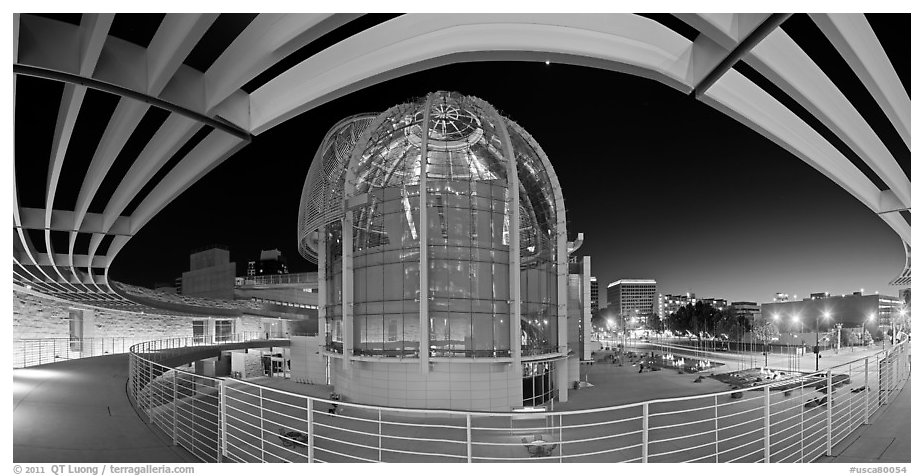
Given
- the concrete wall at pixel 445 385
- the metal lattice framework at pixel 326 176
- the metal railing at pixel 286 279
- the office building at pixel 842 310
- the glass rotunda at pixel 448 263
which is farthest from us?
the office building at pixel 842 310

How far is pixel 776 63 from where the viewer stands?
298 centimetres

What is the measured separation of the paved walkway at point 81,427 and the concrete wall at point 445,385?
8.24 meters

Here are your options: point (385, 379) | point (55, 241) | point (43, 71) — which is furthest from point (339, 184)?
point (43, 71)

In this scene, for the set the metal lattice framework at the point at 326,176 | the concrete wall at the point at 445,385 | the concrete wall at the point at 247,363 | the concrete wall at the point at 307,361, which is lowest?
the concrete wall at the point at 247,363

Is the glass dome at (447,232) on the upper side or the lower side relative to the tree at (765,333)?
upper

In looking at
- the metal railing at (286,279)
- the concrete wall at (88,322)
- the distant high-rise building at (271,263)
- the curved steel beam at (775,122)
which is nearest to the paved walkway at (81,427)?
the curved steel beam at (775,122)

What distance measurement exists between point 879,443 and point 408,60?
6.14 metres

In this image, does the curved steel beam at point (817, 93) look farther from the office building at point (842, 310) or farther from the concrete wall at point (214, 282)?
the office building at point (842, 310)

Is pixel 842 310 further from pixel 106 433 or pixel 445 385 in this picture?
pixel 106 433

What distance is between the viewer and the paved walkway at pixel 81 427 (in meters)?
5.03

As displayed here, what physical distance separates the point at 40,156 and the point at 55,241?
658cm

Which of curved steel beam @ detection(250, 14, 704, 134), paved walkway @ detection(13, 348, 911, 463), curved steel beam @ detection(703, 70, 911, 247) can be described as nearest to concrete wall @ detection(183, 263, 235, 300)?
paved walkway @ detection(13, 348, 911, 463)

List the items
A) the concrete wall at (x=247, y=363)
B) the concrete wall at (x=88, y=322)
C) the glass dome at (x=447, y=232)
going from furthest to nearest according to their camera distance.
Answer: the concrete wall at (x=247, y=363), the concrete wall at (x=88, y=322), the glass dome at (x=447, y=232)
